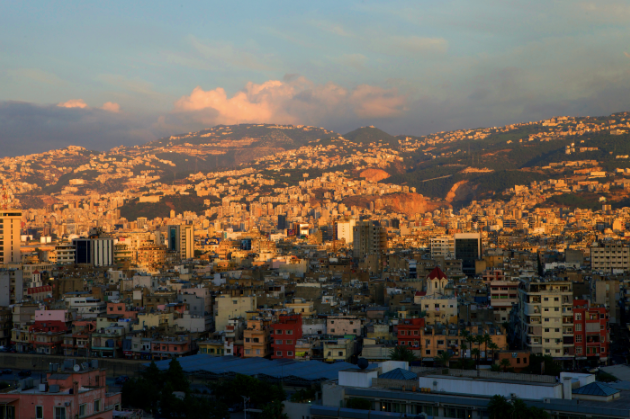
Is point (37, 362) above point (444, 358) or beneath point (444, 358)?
beneath

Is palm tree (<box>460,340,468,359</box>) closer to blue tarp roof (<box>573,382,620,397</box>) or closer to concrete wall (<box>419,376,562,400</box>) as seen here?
concrete wall (<box>419,376,562,400</box>)

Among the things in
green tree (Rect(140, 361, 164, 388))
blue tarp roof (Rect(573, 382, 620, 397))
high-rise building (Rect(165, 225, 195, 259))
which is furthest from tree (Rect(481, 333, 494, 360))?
high-rise building (Rect(165, 225, 195, 259))

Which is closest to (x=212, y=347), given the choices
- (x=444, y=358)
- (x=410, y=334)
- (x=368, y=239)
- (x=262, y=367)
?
(x=262, y=367)

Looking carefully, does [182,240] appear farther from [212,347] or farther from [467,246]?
[212,347]

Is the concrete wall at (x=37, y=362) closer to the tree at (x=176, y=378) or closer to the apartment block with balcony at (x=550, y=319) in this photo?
the tree at (x=176, y=378)

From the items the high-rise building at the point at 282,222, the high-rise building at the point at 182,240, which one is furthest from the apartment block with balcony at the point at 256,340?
the high-rise building at the point at 282,222

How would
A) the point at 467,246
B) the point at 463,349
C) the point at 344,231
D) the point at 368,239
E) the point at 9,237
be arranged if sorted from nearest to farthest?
the point at 463,349, the point at 9,237, the point at 467,246, the point at 368,239, the point at 344,231

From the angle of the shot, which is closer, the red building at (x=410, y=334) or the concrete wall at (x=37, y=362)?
the red building at (x=410, y=334)
